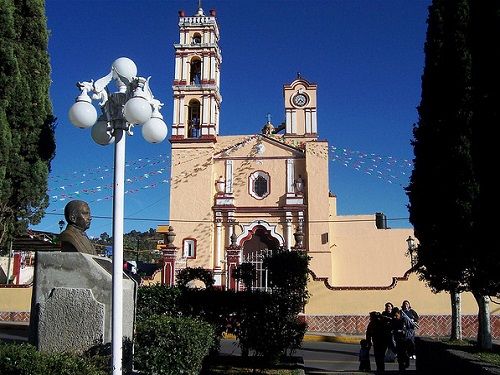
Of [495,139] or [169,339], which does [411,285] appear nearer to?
[495,139]

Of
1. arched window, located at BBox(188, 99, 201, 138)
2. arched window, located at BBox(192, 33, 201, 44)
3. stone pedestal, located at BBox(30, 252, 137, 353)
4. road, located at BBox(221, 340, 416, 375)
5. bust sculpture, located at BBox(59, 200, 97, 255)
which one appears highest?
arched window, located at BBox(192, 33, 201, 44)

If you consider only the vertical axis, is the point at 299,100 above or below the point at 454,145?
above

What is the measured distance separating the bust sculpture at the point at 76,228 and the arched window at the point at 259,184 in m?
22.4

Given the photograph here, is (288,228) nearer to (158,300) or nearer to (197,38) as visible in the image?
(197,38)

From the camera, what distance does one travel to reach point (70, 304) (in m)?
5.87

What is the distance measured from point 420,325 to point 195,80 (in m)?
17.9

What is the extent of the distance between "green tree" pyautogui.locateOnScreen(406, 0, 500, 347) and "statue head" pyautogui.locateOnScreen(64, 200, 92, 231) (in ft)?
17.2

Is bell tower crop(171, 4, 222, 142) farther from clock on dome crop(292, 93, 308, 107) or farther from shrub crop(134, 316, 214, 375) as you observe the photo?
shrub crop(134, 316, 214, 375)

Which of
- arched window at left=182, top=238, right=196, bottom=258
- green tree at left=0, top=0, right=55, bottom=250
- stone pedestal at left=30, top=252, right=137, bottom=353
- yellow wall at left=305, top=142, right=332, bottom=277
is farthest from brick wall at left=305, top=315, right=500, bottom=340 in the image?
stone pedestal at left=30, top=252, right=137, bottom=353

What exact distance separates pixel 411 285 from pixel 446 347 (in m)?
11.8

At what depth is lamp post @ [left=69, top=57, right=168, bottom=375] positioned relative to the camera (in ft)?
16.6

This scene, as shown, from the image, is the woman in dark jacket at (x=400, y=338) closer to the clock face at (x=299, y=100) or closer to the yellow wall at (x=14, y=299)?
the yellow wall at (x=14, y=299)

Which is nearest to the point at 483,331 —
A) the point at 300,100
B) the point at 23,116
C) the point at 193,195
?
the point at 23,116

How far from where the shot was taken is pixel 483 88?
816 cm
